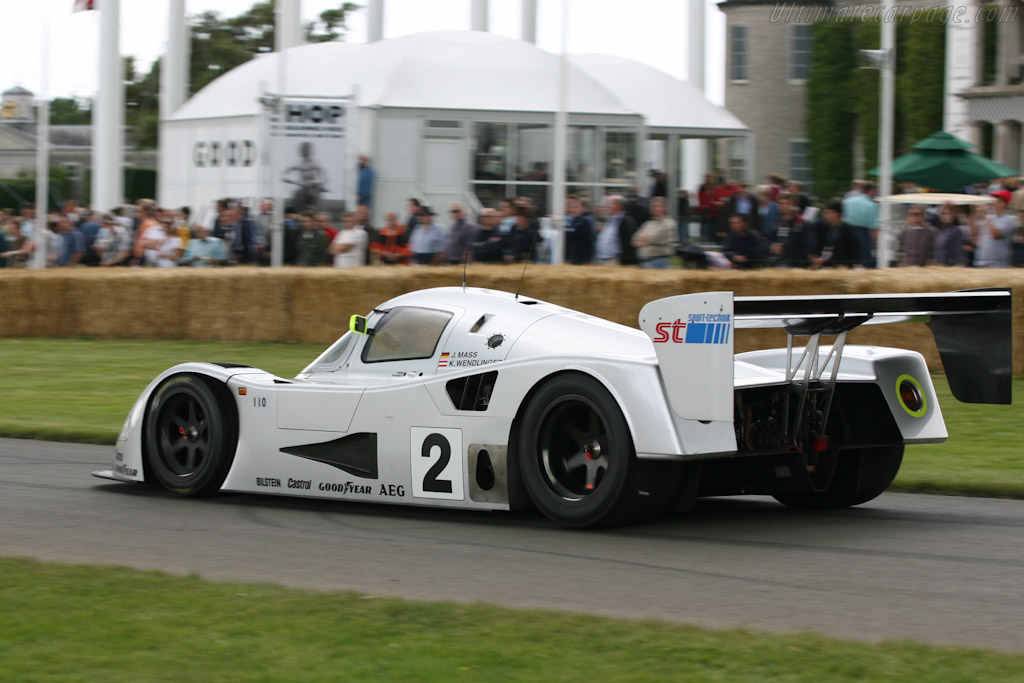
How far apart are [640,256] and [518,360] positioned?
931cm

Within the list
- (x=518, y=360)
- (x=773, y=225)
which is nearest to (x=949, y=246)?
(x=773, y=225)

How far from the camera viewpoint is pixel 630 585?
557 cm

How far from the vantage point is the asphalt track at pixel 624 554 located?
5160 millimetres

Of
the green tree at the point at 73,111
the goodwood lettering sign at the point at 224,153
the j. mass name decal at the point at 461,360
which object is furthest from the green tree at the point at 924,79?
the green tree at the point at 73,111

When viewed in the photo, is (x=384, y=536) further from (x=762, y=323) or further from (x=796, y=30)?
(x=796, y=30)

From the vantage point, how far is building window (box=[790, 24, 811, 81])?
153ft

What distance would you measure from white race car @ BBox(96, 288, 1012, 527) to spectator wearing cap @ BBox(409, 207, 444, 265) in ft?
31.8

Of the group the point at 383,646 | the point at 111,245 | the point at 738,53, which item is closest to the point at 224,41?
the point at 738,53

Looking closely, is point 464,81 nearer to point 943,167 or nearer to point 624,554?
point 943,167

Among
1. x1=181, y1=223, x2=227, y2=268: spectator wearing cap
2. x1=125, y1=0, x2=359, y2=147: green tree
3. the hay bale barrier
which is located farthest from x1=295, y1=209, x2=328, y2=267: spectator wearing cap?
x1=125, y1=0, x2=359, y2=147: green tree

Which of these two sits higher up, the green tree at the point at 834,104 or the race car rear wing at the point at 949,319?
the green tree at the point at 834,104

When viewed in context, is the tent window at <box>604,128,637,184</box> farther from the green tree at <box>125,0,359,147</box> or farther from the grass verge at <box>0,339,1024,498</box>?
the green tree at <box>125,0,359,147</box>

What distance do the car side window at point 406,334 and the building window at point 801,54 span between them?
40922 mm

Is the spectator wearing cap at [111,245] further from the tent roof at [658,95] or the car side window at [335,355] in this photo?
the car side window at [335,355]
